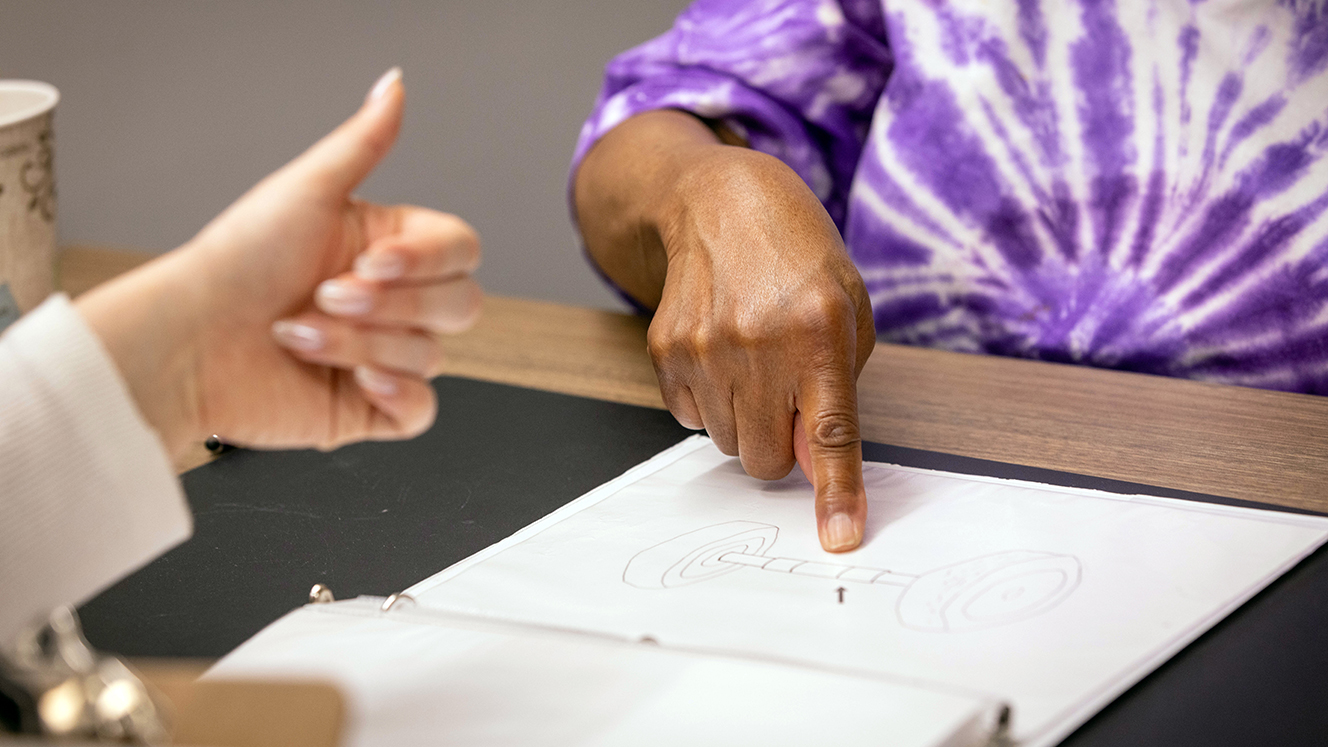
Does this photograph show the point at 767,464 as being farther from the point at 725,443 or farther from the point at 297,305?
the point at 297,305

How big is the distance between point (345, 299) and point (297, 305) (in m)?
0.04

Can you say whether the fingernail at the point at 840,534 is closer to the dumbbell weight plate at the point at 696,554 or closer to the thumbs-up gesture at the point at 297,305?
the dumbbell weight plate at the point at 696,554

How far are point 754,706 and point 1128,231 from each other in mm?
593

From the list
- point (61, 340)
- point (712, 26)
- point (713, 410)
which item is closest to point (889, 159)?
point (712, 26)

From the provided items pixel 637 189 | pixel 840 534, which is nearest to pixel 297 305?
pixel 840 534

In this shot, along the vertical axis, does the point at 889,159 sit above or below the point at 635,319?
above

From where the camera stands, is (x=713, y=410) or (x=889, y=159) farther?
(x=889, y=159)

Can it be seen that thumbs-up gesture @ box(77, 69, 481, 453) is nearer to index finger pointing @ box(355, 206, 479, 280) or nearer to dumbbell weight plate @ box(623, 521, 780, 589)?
index finger pointing @ box(355, 206, 479, 280)

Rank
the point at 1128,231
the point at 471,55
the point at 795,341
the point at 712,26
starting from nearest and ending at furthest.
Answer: the point at 795,341 < the point at 1128,231 < the point at 712,26 < the point at 471,55

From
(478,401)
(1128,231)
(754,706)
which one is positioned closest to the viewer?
(754,706)

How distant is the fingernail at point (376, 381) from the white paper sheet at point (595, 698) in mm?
91

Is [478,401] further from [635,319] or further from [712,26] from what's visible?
[712,26]

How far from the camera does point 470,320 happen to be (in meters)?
0.40

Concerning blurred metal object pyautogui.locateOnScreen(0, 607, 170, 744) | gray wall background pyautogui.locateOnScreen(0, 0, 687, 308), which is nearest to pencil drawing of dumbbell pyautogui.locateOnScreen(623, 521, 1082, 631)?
blurred metal object pyautogui.locateOnScreen(0, 607, 170, 744)
